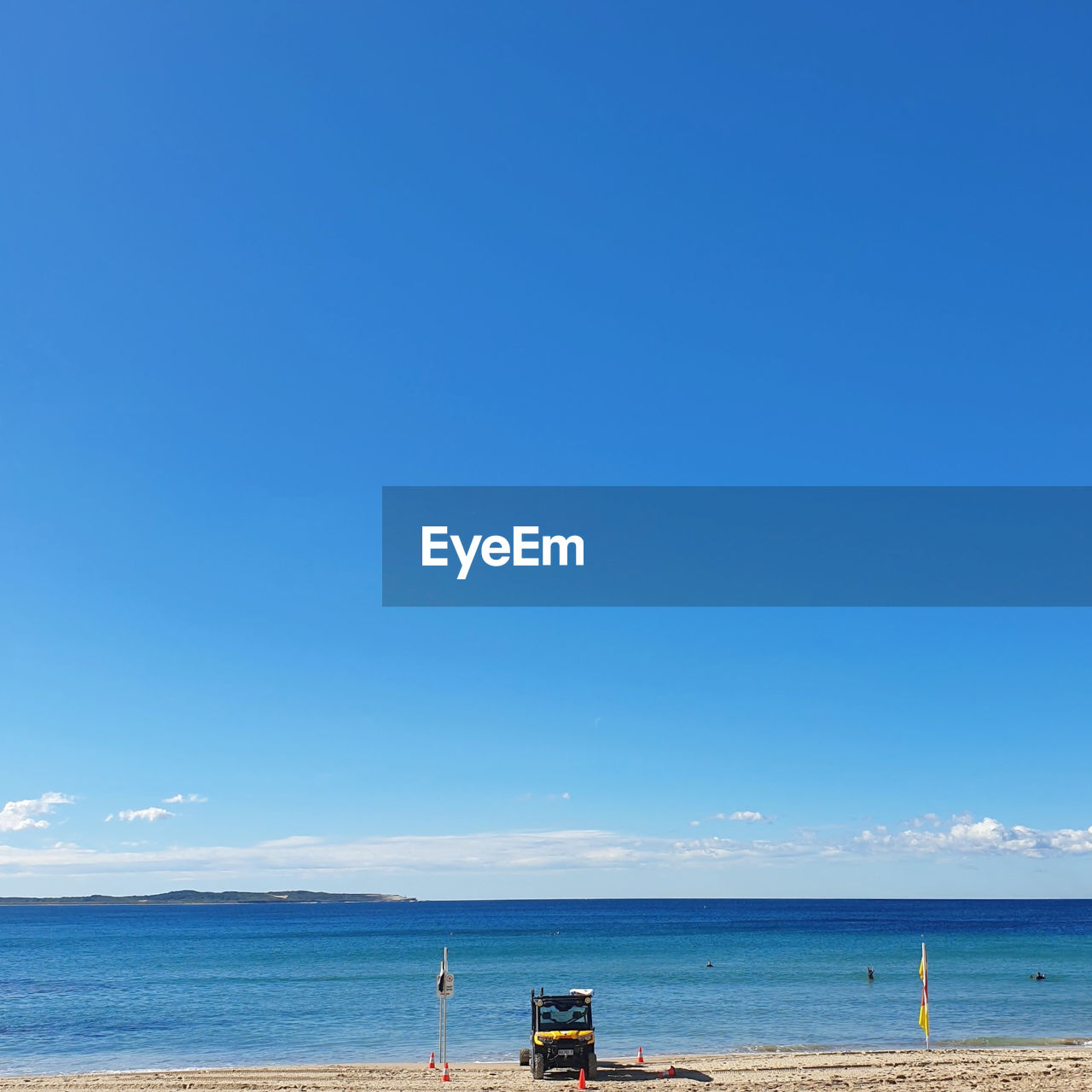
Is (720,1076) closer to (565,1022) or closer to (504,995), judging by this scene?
(565,1022)

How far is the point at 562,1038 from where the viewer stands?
26188 mm

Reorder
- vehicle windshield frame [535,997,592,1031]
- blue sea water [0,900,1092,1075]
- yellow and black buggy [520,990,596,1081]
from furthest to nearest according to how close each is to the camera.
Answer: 1. blue sea water [0,900,1092,1075]
2. vehicle windshield frame [535,997,592,1031]
3. yellow and black buggy [520,990,596,1081]

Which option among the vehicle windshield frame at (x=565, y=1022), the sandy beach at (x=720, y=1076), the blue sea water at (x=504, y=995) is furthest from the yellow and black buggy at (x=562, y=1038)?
the blue sea water at (x=504, y=995)

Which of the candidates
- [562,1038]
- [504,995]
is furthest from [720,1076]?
[504,995]

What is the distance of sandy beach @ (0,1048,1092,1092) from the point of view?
26.2 meters

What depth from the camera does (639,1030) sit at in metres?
40.6

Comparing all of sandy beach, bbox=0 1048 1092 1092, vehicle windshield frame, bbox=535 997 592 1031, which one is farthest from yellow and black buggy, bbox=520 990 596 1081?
sandy beach, bbox=0 1048 1092 1092

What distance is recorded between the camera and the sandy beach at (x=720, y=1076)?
1030 inches

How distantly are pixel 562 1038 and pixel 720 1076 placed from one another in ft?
17.5

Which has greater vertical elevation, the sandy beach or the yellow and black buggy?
the yellow and black buggy

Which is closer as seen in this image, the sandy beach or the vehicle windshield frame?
the sandy beach

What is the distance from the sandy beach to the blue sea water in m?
3.94

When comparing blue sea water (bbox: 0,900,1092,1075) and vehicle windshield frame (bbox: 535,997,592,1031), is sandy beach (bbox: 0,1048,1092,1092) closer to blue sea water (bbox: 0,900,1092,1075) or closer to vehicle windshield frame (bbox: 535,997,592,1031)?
vehicle windshield frame (bbox: 535,997,592,1031)

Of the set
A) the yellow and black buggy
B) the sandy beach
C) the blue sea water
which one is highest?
the yellow and black buggy
